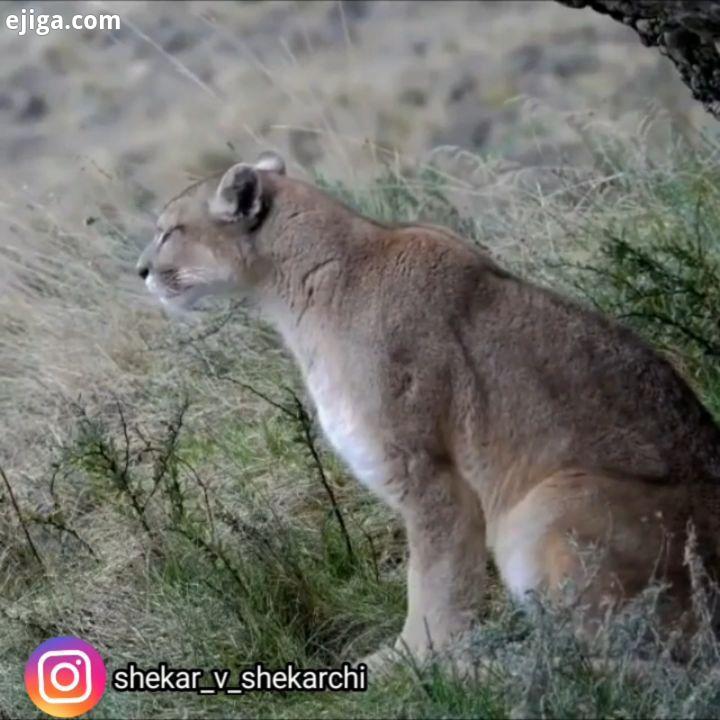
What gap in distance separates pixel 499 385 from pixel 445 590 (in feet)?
2.16

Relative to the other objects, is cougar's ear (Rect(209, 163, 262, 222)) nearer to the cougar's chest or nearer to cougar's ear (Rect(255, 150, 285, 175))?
cougar's ear (Rect(255, 150, 285, 175))

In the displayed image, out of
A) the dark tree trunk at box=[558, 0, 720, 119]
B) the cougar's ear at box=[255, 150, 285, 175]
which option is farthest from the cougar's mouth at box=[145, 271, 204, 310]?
the dark tree trunk at box=[558, 0, 720, 119]

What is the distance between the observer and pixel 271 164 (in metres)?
7.57

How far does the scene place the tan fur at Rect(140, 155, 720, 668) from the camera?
21.5 ft

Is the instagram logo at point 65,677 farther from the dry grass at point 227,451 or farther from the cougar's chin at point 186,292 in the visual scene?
the cougar's chin at point 186,292

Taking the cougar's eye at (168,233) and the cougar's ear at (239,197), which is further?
the cougar's eye at (168,233)

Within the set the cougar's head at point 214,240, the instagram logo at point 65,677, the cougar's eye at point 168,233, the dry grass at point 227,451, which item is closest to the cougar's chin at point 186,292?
the cougar's head at point 214,240

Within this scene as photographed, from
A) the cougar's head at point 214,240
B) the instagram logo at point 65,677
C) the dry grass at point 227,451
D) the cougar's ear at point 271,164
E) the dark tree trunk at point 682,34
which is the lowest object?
the instagram logo at point 65,677

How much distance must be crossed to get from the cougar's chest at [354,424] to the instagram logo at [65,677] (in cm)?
104

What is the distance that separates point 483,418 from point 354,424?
1.33ft

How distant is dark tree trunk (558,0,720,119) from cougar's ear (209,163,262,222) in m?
1.16

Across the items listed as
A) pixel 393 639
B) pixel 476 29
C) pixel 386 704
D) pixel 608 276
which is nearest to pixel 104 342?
pixel 608 276

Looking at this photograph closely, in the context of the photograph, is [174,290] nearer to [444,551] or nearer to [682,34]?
[444,551]

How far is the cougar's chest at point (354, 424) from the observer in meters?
6.85
